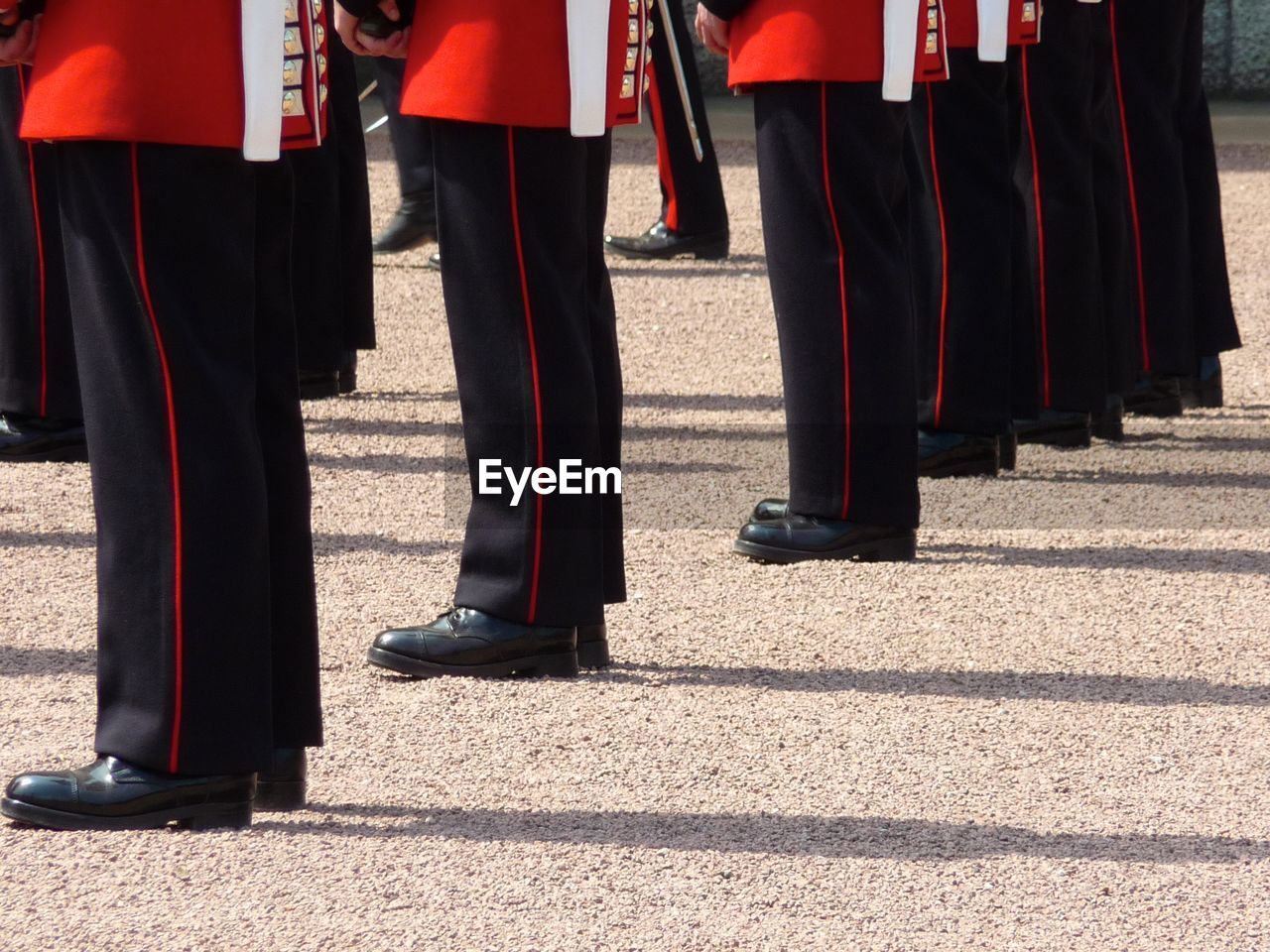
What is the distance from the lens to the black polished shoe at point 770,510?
14.7 feet

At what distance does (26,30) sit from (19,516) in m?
2.01

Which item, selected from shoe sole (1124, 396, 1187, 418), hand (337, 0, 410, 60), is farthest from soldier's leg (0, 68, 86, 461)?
shoe sole (1124, 396, 1187, 418)

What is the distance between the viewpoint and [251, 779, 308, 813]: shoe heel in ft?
9.72

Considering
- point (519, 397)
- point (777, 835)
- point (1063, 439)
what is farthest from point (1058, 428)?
point (777, 835)

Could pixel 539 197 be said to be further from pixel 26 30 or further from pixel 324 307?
pixel 324 307

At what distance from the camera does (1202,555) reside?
444cm

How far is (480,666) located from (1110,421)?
241cm

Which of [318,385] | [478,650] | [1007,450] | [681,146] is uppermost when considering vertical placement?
[681,146]

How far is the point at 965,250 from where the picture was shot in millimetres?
5020

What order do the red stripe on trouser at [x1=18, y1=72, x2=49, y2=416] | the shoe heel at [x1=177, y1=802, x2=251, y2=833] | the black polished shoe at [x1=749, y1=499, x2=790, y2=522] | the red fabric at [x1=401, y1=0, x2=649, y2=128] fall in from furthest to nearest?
the red stripe on trouser at [x1=18, y1=72, x2=49, y2=416], the black polished shoe at [x1=749, y1=499, x2=790, y2=522], the red fabric at [x1=401, y1=0, x2=649, y2=128], the shoe heel at [x1=177, y1=802, x2=251, y2=833]

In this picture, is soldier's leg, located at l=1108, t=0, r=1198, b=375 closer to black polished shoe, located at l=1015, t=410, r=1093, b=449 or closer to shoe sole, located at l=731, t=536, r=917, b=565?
black polished shoe, located at l=1015, t=410, r=1093, b=449

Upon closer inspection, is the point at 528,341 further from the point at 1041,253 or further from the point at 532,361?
the point at 1041,253

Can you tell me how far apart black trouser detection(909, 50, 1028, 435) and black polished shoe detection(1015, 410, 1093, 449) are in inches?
11.5

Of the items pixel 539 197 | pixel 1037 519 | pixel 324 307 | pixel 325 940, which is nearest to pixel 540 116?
pixel 539 197
